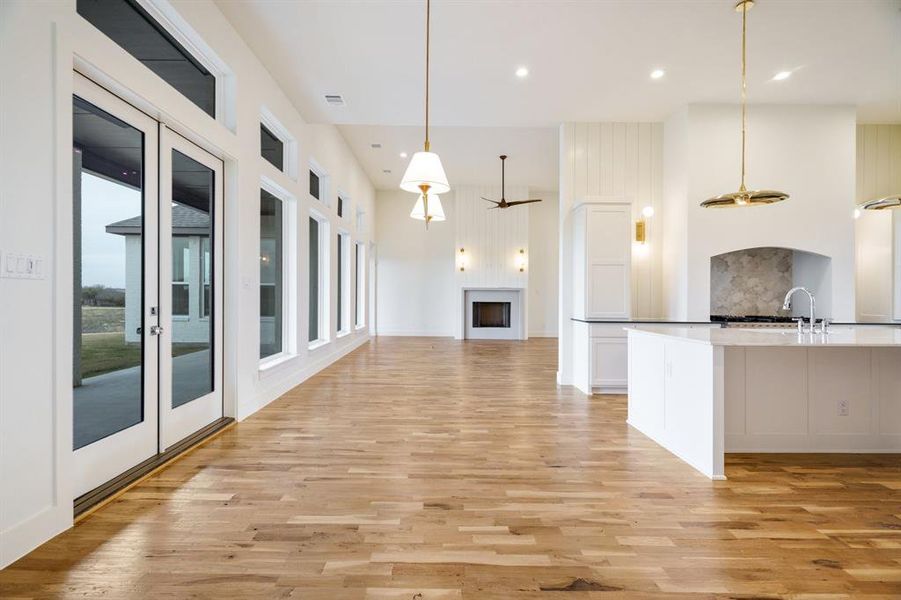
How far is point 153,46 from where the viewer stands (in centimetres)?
301

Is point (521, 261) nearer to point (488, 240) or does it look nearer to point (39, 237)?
point (488, 240)

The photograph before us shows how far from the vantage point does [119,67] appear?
8.18ft

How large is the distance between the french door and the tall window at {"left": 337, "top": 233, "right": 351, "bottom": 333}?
4.99 m

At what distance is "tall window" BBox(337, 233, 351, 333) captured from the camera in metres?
8.62

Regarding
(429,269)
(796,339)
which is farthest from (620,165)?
(429,269)

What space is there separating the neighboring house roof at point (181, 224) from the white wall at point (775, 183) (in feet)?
18.1

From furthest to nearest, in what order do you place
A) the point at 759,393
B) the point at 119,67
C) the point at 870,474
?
the point at 759,393 → the point at 870,474 → the point at 119,67

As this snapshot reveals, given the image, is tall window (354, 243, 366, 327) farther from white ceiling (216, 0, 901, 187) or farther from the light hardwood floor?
the light hardwood floor

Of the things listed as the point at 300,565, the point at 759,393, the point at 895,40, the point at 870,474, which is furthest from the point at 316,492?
the point at 895,40

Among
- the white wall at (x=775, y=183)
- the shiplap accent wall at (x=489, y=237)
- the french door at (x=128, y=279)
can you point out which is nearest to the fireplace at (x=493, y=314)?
the shiplap accent wall at (x=489, y=237)

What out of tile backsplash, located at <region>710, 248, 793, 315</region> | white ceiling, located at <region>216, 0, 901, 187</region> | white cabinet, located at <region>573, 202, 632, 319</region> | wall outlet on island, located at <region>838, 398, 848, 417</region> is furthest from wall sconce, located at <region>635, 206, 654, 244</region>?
wall outlet on island, located at <region>838, 398, 848, 417</region>

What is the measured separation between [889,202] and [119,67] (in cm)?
565

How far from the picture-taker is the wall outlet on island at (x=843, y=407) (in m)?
3.29

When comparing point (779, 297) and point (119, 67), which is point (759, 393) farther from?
point (119, 67)
